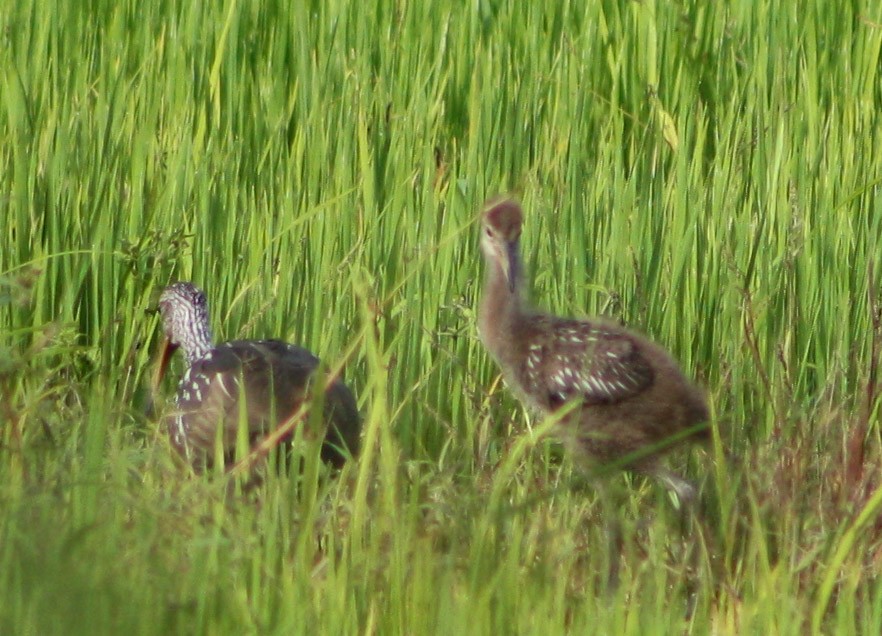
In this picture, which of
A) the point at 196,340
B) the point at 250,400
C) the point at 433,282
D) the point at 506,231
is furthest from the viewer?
the point at 433,282

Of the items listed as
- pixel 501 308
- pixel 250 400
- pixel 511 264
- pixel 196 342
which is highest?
pixel 511 264

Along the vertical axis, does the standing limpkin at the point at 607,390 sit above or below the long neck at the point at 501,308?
below

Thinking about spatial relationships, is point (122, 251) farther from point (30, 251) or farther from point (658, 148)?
point (658, 148)

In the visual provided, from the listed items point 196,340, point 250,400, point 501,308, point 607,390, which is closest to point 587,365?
point 607,390

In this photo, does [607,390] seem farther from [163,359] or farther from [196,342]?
[163,359]

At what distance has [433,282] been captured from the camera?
4.91m

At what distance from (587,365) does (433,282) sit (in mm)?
924

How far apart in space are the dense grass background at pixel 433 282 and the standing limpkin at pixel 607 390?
15cm

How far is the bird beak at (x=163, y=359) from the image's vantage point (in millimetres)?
4867

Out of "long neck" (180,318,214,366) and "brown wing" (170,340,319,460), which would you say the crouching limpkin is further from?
"long neck" (180,318,214,366)

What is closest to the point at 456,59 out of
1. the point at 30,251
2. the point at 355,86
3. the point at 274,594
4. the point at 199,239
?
the point at 355,86

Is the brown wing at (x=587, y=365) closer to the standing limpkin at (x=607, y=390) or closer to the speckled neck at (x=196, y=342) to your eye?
the standing limpkin at (x=607, y=390)

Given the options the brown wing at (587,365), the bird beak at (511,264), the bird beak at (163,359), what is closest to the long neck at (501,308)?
the bird beak at (511,264)

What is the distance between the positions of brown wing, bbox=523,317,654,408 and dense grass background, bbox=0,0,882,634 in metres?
0.24
